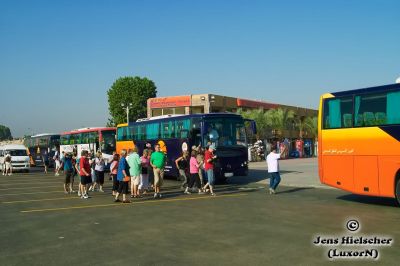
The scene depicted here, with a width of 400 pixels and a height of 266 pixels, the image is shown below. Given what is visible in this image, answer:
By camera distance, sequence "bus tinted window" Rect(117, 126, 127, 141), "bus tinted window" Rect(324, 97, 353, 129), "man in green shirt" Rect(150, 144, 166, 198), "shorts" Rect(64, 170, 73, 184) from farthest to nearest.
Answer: "bus tinted window" Rect(117, 126, 127, 141)
"shorts" Rect(64, 170, 73, 184)
"man in green shirt" Rect(150, 144, 166, 198)
"bus tinted window" Rect(324, 97, 353, 129)

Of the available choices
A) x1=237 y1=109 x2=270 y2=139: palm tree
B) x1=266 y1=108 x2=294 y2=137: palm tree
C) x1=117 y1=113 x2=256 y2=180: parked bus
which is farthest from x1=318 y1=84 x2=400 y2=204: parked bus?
x1=266 y1=108 x2=294 y2=137: palm tree

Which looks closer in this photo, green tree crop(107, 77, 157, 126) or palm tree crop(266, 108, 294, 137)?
palm tree crop(266, 108, 294, 137)

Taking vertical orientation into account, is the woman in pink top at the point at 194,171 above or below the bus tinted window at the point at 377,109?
below

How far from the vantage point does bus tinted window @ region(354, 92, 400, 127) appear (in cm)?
1257

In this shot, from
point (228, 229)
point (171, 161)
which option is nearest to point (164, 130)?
point (171, 161)

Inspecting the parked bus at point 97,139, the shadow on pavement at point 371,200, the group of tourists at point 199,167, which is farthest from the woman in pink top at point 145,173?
the parked bus at point 97,139

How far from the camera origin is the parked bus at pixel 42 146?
46.2 m

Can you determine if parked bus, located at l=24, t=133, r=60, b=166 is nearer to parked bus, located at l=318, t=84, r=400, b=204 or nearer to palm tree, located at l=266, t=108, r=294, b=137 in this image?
palm tree, located at l=266, t=108, r=294, b=137

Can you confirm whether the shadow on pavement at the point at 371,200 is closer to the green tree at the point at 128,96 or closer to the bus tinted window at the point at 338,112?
the bus tinted window at the point at 338,112

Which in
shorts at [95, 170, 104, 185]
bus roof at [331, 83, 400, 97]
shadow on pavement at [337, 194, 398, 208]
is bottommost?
shadow on pavement at [337, 194, 398, 208]

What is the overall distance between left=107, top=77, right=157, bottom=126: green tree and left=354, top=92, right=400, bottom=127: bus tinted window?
67.2 meters

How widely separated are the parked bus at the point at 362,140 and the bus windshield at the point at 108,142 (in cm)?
2254

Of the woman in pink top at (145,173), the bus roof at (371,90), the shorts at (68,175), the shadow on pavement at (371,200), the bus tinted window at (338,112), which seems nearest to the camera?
the bus roof at (371,90)

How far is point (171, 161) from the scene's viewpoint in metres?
24.4
